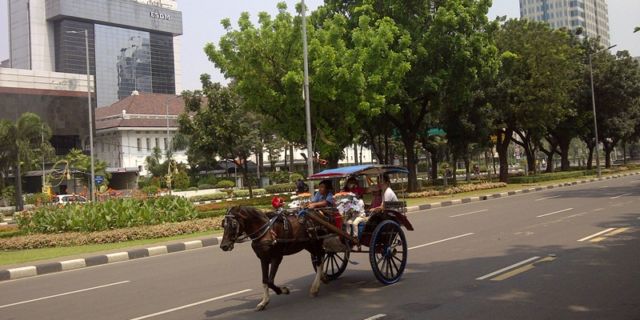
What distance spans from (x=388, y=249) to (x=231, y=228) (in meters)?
2.64

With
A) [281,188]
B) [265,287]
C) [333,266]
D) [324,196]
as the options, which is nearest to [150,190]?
[281,188]

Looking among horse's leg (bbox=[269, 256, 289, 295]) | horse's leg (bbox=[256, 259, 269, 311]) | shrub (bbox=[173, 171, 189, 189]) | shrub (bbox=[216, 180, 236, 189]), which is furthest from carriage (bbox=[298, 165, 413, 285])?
shrub (bbox=[173, 171, 189, 189])

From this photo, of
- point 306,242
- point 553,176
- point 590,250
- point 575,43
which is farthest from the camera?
point 575,43

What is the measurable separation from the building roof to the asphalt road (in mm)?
65920

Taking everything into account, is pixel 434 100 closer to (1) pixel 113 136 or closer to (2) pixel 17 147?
(2) pixel 17 147

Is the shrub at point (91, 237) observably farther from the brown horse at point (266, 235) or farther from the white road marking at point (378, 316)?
the white road marking at point (378, 316)

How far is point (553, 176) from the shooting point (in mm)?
42125

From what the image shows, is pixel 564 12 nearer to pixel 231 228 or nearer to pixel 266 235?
pixel 266 235

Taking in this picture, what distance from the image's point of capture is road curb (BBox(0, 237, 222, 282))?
12719mm

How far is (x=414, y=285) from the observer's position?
8156 millimetres

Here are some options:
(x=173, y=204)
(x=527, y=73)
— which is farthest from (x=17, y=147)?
(x=527, y=73)

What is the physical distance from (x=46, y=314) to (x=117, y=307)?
3.10ft

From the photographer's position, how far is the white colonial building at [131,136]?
73.9 metres

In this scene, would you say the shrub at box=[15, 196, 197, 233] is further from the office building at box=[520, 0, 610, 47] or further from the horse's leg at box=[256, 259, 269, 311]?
the office building at box=[520, 0, 610, 47]
